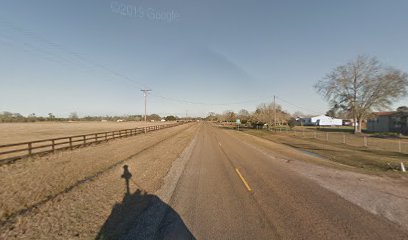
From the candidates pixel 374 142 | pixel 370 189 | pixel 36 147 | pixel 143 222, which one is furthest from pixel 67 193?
pixel 374 142

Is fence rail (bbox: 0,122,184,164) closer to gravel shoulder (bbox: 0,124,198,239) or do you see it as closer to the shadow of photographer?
gravel shoulder (bbox: 0,124,198,239)

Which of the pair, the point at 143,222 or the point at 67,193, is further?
the point at 67,193

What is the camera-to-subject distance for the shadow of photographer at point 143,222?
417cm

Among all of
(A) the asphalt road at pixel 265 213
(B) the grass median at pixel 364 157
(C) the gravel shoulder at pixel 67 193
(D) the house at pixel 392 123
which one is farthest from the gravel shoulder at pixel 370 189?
(D) the house at pixel 392 123

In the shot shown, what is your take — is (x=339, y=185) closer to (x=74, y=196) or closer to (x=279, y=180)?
(x=279, y=180)

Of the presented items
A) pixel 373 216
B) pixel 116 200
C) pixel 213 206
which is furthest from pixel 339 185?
pixel 116 200

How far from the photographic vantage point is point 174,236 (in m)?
4.14

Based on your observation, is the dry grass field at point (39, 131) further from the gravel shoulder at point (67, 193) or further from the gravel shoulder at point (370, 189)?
the gravel shoulder at point (370, 189)

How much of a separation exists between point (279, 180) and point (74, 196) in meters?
7.34

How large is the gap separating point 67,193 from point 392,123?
62171 mm

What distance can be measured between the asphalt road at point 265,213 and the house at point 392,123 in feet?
163

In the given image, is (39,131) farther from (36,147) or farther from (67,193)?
(67,193)

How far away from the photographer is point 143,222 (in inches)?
185

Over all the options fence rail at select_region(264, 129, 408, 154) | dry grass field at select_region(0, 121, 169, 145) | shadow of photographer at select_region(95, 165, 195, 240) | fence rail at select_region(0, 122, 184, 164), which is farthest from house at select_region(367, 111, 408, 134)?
fence rail at select_region(0, 122, 184, 164)
